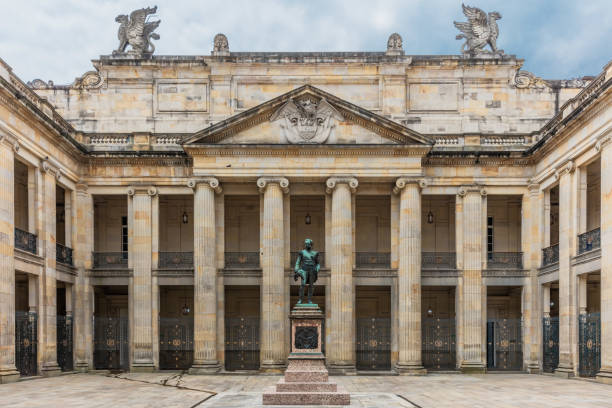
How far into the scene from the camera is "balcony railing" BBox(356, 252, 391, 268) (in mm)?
31719

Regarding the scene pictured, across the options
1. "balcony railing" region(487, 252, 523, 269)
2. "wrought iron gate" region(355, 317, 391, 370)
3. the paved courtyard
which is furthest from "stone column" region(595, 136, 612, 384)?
"wrought iron gate" region(355, 317, 391, 370)

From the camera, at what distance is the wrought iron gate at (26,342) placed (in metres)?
24.3

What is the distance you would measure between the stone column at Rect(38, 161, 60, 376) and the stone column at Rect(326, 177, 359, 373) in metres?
10.6

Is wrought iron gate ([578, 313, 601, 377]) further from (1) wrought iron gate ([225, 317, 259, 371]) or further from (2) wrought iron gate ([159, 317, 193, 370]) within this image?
(2) wrought iron gate ([159, 317, 193, 370])

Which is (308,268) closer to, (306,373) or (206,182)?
(306,373)

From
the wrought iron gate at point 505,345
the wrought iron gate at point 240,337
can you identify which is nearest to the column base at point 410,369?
the wrought iron gate at point 505,345

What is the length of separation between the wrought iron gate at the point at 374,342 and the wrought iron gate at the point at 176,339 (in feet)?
23.7

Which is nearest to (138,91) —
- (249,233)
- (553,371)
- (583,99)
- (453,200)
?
(249,233)

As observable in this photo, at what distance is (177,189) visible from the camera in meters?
30.2

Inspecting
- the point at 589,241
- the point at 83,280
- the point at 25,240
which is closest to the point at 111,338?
the point at 83,280

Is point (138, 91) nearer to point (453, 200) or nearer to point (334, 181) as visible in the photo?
point (334, 181)

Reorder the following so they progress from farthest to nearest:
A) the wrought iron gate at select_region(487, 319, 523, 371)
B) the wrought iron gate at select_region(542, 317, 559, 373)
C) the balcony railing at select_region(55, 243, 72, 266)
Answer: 1. the wrought iron gate at select_region(487, 319, 523, 371)
2. the balcony railing at select_region(55, 243, 72, 266)
3. the wrought iron gate at select_region(542, 317, 559, 373)

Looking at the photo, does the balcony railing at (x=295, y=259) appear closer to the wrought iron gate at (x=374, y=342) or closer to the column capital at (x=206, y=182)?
the wrought iron gate at (x=374, y=342)

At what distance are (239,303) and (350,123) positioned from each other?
10.5 m
